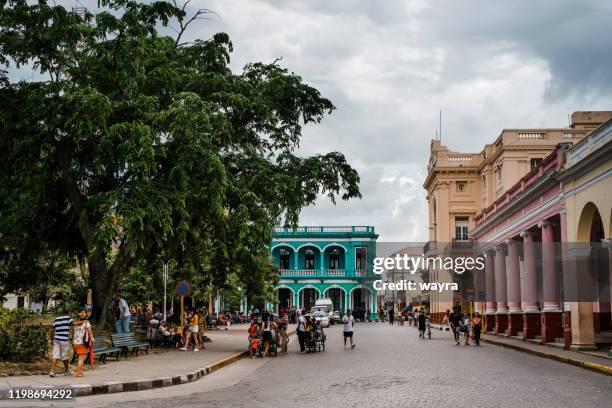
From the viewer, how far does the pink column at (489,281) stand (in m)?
43.0

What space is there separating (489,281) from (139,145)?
27.8 meters

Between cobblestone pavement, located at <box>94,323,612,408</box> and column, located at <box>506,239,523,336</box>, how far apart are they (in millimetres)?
13947

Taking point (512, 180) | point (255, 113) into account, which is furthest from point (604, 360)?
point (512, 180)

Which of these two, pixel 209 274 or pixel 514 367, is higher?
pixel 209 274

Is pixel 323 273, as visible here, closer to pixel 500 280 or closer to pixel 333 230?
pixel 333 230

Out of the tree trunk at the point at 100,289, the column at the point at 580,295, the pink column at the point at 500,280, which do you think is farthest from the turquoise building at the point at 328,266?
the column at the point at 580,295

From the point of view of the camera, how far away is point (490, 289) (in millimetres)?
A: 43062

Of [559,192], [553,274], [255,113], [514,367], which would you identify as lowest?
[514,367]

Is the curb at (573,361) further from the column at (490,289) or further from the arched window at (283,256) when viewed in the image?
the arched window at (283,256)

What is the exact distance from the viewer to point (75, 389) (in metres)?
14.0

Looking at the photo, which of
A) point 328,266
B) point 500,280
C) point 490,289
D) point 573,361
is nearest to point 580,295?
point 573,361

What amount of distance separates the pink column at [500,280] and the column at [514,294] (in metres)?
2.63

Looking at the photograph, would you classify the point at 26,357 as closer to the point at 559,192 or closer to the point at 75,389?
the point at 75,389

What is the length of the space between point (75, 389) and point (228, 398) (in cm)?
306
